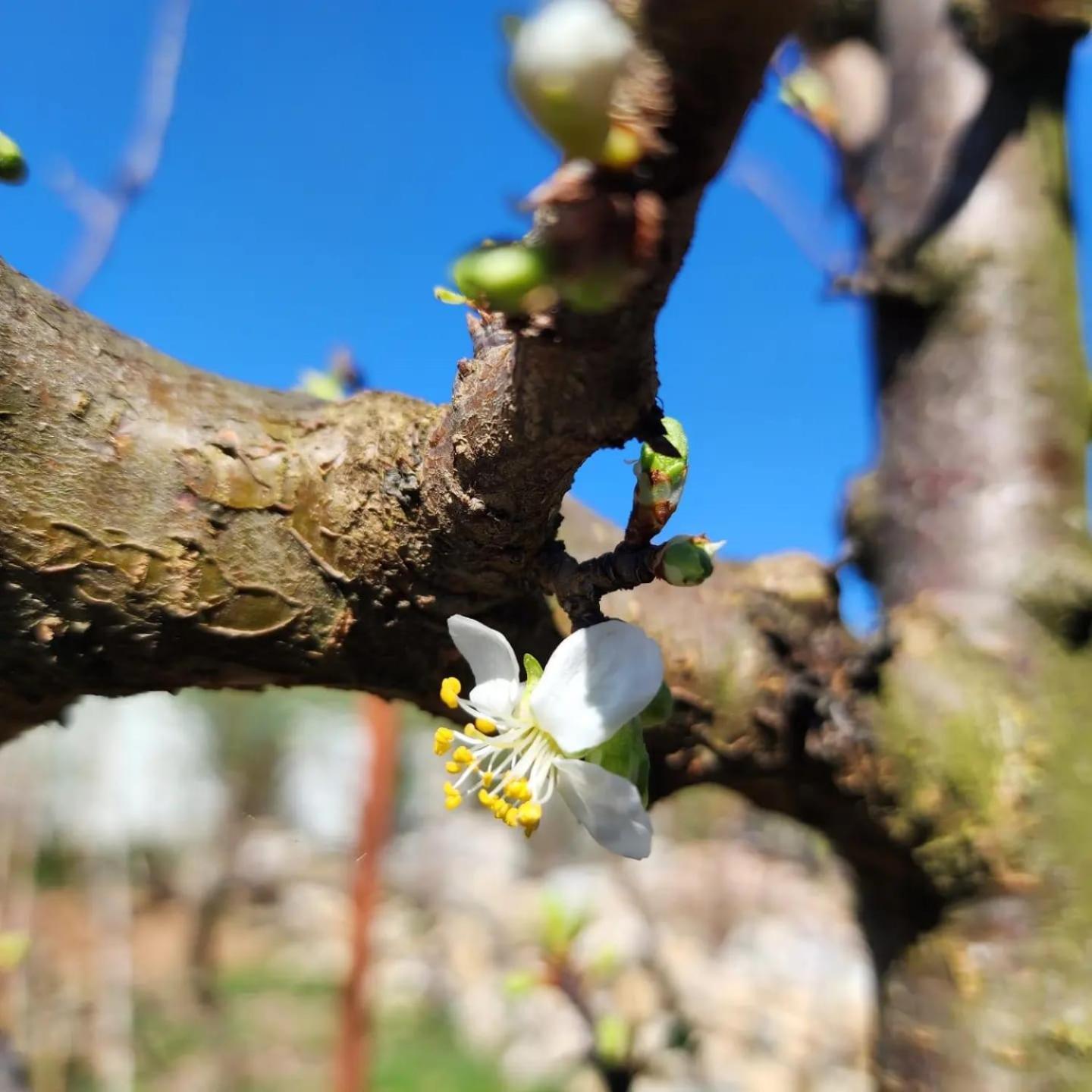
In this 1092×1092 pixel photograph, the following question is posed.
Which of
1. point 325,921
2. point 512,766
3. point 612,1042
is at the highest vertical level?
point 512,766

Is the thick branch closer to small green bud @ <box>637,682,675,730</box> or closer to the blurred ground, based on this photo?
small green bud @ <box>637,682,675,730</box>

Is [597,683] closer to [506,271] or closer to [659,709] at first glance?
[659,709]

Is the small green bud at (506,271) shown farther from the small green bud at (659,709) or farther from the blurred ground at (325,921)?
the blurred ground at (325,921)

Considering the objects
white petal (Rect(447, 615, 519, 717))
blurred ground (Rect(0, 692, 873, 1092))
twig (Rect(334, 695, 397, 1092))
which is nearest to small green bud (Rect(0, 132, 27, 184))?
white petal (Rect(447, 615, 519, 717))

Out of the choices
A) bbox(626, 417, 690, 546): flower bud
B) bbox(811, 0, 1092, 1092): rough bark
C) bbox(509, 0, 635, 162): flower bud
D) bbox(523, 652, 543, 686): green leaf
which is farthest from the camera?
bbox(811, 0, 1092, 1092): rough bark

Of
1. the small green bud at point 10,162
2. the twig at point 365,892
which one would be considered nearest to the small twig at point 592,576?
the small green bud at point 10,162

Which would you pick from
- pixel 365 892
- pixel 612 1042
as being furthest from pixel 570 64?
pixel 365 892

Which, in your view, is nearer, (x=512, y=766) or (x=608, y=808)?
(x=608, y=808)
